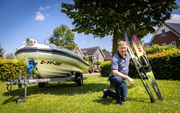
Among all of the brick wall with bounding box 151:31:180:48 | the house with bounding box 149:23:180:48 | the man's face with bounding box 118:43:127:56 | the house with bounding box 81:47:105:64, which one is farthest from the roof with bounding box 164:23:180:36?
the man's face with bounding box 118:43:127:56

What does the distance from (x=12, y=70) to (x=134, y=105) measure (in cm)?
1664

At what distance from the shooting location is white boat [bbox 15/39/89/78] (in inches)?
397

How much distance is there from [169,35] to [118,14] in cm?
3860

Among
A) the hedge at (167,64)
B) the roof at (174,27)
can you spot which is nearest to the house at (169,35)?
the roof at (174,27)

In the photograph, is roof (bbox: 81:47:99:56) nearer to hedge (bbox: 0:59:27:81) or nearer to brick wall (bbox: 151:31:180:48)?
brick wall (bbox: 151:31:180:48)

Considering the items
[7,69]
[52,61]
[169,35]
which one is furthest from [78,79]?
[169,35]

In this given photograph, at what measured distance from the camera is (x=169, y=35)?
45.4 metres

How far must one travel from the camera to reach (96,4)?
10227mm

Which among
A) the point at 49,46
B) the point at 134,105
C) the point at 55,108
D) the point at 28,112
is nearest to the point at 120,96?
the point at 134,105

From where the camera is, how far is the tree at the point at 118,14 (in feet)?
32.2

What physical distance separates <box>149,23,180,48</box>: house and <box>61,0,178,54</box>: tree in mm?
33682

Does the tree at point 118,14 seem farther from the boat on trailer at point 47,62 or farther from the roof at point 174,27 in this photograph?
the roof at point 174,27

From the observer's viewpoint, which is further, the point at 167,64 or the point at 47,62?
the point at 167,64

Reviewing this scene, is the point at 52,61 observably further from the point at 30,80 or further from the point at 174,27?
the point at 174,27
